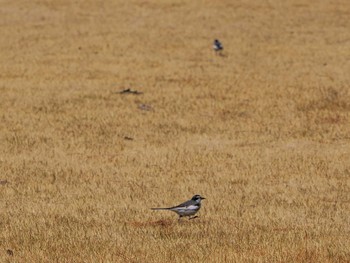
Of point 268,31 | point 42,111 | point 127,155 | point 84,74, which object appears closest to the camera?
point 127,155

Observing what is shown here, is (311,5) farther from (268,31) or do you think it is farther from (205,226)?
(205,226)

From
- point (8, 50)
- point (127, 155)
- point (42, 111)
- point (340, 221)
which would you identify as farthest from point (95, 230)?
point (8, 50)

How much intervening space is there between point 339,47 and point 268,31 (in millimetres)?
6909

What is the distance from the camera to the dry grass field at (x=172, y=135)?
1291 cm

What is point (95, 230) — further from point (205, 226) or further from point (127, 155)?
point (127, 155)

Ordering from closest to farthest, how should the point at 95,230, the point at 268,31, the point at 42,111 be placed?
the point at 95,230 → the point at 42,111 → the point at 268,31

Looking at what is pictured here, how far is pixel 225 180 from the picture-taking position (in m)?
19.7

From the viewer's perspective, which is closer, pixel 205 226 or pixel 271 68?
pixel 205 226

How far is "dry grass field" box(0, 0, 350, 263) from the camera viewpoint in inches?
508

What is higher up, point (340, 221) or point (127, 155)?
point (340, 221)

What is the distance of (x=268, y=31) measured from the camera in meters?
53.8

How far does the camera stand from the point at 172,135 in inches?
1044

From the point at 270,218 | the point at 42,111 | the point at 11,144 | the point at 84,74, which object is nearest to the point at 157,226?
the point at 270,218

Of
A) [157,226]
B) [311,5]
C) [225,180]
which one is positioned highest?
[157,226]
